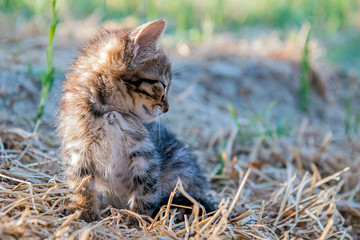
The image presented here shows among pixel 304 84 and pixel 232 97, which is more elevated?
pixel 304 84

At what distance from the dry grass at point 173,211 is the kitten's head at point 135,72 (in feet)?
1.68

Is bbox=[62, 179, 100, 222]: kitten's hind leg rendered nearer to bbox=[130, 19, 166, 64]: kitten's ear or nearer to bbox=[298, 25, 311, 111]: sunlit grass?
bbox=[130, 19, 166, 64]: kitten's ear

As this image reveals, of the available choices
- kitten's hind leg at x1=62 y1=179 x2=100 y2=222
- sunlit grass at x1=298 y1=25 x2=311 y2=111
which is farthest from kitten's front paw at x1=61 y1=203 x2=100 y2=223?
sunlit grass at x1=298 y1=25 x2=311 y2=111

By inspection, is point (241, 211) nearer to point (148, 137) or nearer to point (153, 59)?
point (148, 137)

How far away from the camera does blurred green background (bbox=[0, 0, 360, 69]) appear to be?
672cm

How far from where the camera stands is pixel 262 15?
816 cm

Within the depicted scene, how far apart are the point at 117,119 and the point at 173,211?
1.98 feet

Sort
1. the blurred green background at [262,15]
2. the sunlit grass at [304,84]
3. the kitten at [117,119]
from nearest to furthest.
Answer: the kitten at [117,119] → the sunlit grass at [304,84] → the blurred green background at [262,15]

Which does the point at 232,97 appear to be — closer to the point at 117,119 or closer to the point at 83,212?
the point at 117,119

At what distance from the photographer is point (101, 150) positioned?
2.06 meters

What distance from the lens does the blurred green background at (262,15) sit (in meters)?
6.72

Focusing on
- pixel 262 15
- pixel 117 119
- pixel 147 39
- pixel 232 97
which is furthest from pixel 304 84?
pixel 262 15

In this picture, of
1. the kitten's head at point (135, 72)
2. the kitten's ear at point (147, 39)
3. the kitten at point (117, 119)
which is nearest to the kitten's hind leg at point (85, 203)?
the kitten at point (117, 119)

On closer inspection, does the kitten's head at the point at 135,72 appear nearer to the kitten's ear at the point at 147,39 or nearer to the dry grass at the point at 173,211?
the kitten's ear at the point at 147,39
